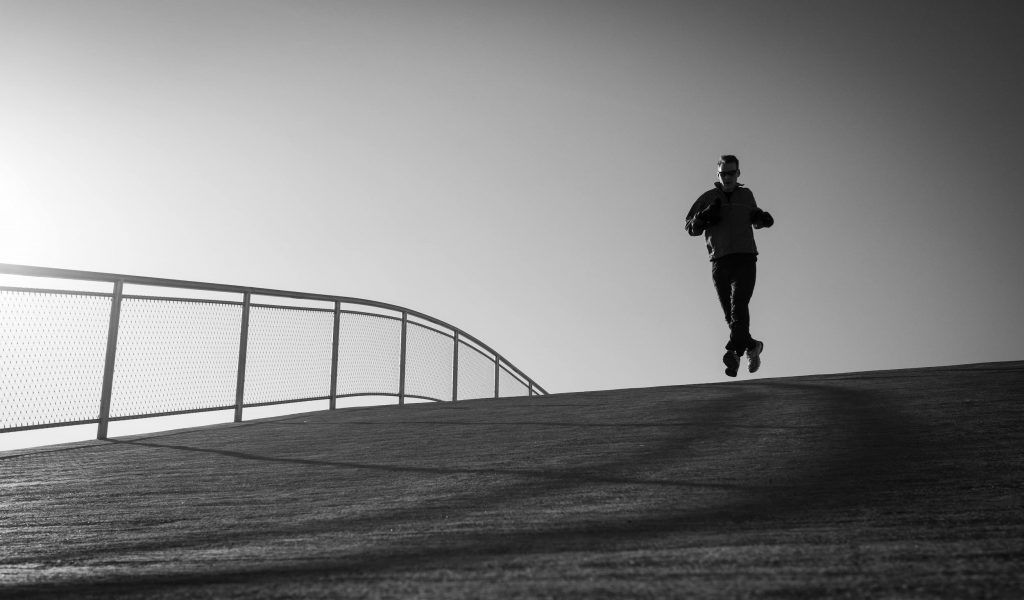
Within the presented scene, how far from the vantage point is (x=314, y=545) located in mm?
2295

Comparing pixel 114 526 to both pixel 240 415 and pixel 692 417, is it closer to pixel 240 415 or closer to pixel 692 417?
pixel 692 417

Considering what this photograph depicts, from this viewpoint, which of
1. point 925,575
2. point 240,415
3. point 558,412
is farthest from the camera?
point 240,415

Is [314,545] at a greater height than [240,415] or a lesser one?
lesser

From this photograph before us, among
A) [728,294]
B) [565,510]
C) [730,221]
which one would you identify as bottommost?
[565,510]

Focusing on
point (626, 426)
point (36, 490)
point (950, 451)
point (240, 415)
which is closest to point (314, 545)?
point (36, 490)

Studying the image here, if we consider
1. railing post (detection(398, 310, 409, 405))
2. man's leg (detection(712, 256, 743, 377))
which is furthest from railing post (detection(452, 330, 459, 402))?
man's leg (detection(712, 256, 743, 377))

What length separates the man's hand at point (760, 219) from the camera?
263 inches

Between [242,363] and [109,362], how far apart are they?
1510mm

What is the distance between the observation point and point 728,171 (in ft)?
22.3

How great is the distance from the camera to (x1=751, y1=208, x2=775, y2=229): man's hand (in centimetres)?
668

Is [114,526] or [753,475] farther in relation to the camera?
[753,475]

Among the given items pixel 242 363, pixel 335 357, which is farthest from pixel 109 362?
pixel 335 357

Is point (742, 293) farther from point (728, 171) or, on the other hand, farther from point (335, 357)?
point (335, 357)

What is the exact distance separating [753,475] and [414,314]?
843cm
